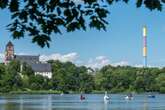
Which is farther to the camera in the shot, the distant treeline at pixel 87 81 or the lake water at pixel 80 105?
the distant treeline at pixel 87 81

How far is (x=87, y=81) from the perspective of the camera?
640 ft

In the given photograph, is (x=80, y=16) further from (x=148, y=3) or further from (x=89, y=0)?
(x=148, y=3)

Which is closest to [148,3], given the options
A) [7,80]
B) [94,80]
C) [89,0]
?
[89,0]

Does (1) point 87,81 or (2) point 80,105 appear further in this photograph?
(1) point 87,81

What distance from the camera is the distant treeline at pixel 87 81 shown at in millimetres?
174750

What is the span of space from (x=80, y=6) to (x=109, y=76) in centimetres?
18523

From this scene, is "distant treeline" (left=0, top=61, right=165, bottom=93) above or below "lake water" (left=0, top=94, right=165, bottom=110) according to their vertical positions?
above

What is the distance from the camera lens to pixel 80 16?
746 centimetres

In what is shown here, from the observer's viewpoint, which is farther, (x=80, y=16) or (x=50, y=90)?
(x=50, y=90)

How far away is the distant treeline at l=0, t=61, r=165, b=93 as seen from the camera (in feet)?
573

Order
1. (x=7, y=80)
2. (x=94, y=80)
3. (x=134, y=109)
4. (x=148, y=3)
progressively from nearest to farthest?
(x=148, y=3) → (x=134, y=109) → (x=7, y=80) → (x=94, y=80)

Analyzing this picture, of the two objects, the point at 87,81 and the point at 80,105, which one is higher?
the point at 87,81

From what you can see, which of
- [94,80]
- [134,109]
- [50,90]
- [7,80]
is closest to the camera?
[134,109]

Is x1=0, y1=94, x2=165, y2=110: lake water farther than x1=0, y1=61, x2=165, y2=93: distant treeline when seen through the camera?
No
